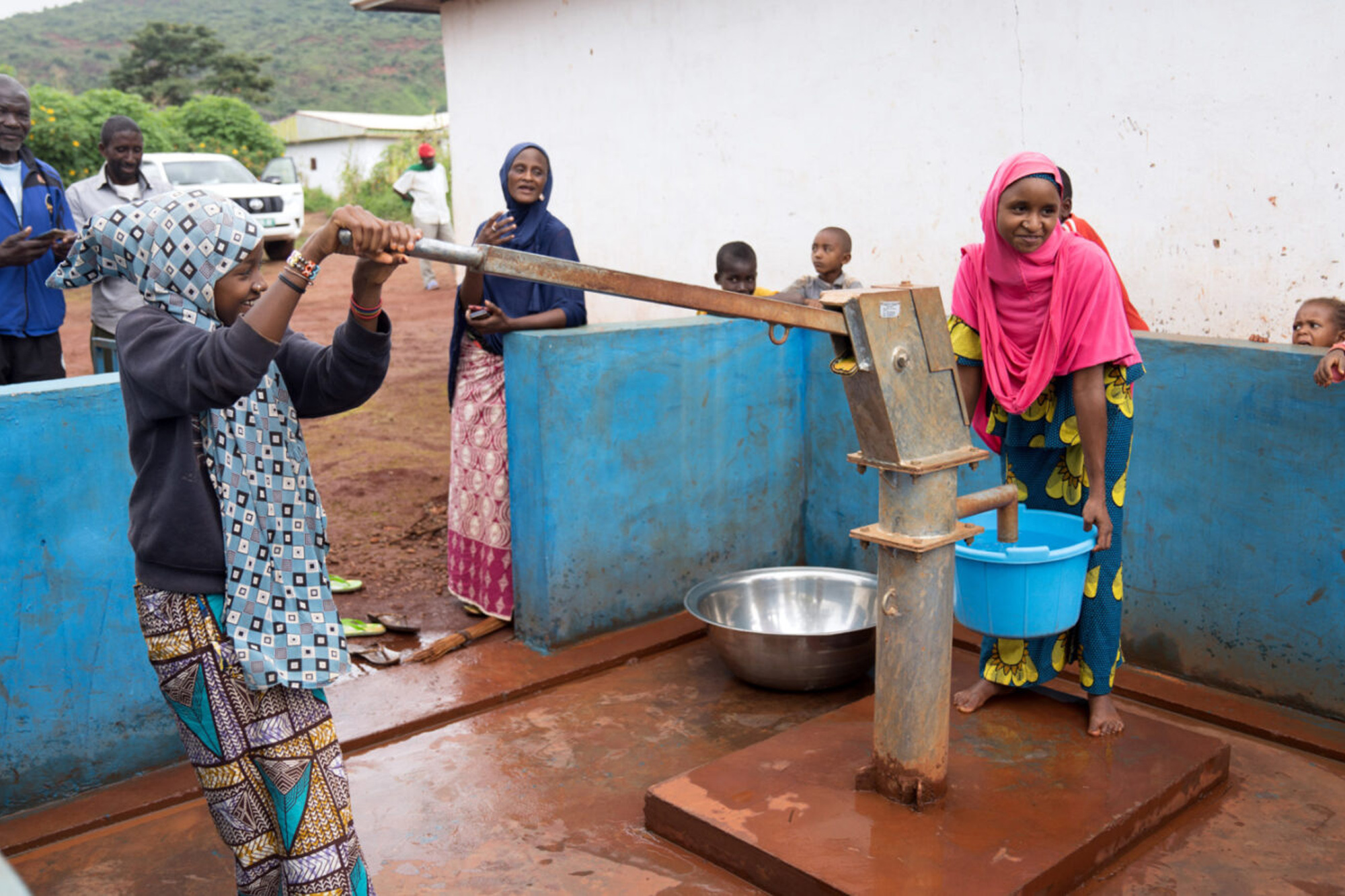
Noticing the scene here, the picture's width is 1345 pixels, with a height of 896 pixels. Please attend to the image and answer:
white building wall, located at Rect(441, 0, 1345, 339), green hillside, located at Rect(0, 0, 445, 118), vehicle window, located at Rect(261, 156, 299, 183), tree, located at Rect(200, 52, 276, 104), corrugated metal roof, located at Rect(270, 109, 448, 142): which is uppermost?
green hillside, located at Rect(0, 0, 445, 118)

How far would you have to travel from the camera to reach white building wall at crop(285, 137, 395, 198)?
33.7 m

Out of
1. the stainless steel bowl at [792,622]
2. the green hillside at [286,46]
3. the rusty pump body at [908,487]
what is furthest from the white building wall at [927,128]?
the green hillside at [286,46]

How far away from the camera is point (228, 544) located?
81.2 inches

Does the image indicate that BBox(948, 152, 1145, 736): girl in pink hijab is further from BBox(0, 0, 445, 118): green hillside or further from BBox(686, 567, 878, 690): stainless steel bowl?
BBox(0, 0, 445, 118): green hillside

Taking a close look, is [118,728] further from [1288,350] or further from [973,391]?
[1288,350]

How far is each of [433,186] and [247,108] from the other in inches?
647

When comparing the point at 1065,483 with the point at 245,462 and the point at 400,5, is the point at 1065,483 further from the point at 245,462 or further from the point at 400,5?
the point at 400,5

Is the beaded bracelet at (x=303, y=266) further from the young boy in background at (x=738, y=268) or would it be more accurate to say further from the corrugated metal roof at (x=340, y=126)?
the corrugated metal roof at (x=340, y=126)

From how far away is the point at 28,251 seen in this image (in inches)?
175

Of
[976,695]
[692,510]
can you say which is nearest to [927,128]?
[692,510]

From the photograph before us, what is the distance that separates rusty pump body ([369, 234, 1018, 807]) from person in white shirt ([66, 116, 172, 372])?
3738 mm

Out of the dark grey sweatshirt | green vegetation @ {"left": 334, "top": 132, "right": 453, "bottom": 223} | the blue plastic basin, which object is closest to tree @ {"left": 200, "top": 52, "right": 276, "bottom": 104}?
green vegetation @ {"left": 334, "top": 132, "right": 453, "bottom": 223}

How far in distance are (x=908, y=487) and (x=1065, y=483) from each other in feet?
2.80

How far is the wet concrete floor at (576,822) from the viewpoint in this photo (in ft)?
8.99
